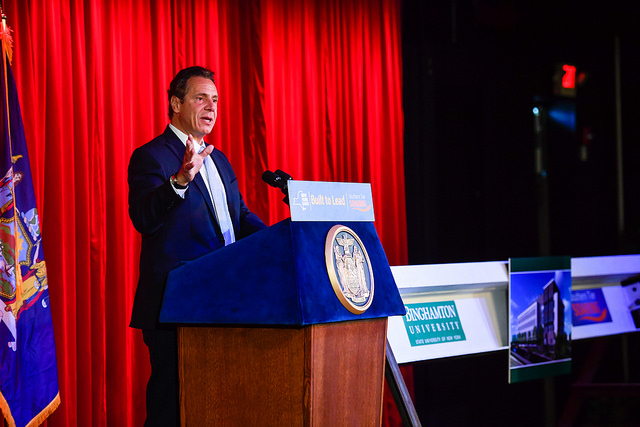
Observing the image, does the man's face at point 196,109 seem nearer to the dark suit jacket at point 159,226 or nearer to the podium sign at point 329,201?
the dark suit jacket at point 159,226

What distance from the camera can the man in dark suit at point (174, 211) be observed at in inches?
65.0

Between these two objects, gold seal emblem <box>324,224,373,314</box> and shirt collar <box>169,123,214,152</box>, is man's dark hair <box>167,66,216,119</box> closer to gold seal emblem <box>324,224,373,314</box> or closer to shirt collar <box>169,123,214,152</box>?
shirt collar <box>169,123,214,152</box>

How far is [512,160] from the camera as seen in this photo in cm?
431

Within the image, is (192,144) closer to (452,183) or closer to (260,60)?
(260,60)

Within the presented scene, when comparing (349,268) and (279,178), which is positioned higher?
(279,178)

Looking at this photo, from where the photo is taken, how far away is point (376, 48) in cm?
380

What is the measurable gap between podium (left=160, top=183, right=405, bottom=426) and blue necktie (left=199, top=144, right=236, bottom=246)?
0.37m

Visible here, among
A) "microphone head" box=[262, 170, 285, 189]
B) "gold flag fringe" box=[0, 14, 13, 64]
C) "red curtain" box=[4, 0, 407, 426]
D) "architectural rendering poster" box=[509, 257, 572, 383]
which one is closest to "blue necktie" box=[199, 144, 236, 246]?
"microphone head" box=[262, 170, 285, 189]

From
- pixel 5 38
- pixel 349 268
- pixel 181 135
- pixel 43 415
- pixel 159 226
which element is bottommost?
pixel 43 415

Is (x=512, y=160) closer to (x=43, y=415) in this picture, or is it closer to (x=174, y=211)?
(x=174, y=211)

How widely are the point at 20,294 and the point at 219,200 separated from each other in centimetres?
90

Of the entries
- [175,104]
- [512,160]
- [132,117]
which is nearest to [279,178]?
[175,104]

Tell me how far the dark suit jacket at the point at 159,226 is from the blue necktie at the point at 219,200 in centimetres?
3

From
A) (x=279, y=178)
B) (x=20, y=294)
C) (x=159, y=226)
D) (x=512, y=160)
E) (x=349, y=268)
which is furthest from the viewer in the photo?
(x=512, y=160)
